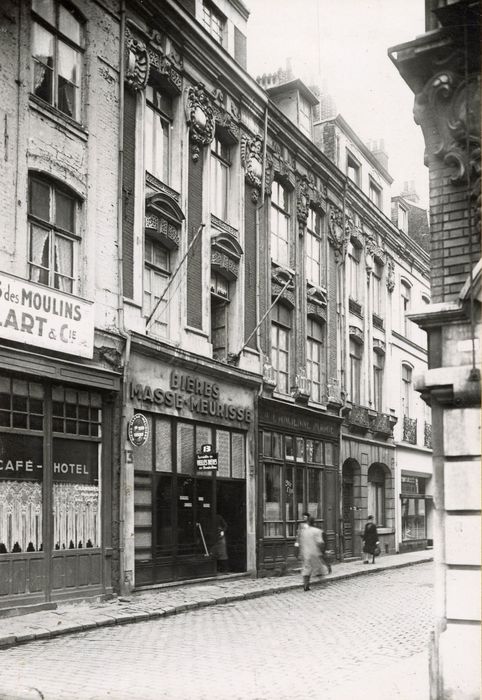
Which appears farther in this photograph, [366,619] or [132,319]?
[132,319]

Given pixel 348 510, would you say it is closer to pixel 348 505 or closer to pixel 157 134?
pixel 348 505

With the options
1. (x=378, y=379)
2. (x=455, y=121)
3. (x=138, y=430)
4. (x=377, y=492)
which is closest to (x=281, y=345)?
(x=138, y=430)

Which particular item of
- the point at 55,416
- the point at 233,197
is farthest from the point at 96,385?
the point at 233,197

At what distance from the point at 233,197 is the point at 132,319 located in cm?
635

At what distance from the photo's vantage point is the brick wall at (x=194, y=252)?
19609mm

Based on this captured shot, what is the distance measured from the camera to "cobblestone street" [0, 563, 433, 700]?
8727mm

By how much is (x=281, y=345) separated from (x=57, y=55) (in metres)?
11.3

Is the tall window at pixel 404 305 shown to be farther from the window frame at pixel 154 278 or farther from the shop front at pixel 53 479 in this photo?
the shop front at pixel 53 479

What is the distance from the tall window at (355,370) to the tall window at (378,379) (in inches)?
60.2

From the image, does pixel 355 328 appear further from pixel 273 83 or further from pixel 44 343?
pixel 44 343

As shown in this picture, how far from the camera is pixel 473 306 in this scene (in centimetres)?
849

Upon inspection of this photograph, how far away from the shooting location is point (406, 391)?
117ft

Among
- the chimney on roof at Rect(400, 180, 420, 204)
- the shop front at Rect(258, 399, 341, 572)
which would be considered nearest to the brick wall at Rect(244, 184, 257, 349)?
the shop front at Rect(258, 399, 341, 572)

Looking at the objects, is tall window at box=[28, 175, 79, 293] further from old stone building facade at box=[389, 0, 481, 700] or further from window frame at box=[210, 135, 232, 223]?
old stone building facade at box=[389, 0, 481, 700]
